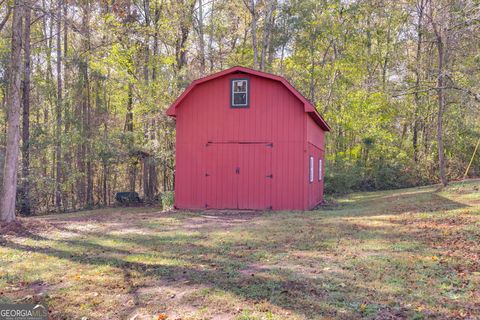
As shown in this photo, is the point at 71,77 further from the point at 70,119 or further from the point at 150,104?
the point at 150,104

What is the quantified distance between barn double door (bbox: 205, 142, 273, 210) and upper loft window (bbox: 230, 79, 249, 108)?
50.8 inches

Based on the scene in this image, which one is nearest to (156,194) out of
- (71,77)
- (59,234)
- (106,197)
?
(106,197)

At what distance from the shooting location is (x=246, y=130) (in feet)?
45.3

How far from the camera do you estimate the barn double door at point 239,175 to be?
44.8ft

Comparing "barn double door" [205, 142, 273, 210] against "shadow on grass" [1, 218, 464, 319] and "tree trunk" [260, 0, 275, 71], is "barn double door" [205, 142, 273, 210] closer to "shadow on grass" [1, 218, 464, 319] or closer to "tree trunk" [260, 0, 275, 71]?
"shadow on grass" [1, 218, 464, 319]

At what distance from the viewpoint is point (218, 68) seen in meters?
26.5

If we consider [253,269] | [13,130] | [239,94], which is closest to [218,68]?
[239,94]

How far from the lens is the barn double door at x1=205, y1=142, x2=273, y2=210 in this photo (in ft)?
44.8

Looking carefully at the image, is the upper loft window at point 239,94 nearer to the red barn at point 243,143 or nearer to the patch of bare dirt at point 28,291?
the red barn at point 243,143

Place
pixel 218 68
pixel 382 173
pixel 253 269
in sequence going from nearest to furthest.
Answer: pixel 253 269, pixel 382 173, pixel 218 68

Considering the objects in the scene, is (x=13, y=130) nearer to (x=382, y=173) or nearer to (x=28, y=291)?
(x=28, y=291)

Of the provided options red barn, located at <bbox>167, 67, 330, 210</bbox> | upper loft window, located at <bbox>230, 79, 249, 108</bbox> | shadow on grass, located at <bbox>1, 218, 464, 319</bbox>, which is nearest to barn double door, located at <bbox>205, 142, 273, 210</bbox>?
red barn, located at <bbox>167, 67, 330, 210</bbox>

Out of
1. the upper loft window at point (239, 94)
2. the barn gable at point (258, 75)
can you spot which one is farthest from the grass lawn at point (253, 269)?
the upper loft window at point (239, 94)

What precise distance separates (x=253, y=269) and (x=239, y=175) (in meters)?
8.02
